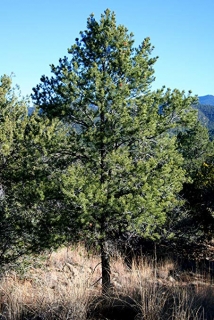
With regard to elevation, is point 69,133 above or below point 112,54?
below

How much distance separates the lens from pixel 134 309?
13.8 ft

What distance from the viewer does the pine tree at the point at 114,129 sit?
6582 millimetres

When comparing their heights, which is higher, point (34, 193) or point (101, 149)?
point (101, 149)

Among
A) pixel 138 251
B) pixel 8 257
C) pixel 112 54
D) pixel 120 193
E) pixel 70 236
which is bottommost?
pixel 138 251

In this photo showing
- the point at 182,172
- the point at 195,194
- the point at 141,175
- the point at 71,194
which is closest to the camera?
the point at 71,194

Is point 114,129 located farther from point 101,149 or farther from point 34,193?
point 34,193

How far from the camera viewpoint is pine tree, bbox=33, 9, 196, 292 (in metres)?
6.58

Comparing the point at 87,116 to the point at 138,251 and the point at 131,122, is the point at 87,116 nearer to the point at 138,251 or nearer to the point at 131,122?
the point at 131,122

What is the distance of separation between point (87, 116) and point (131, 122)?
1.06 metres

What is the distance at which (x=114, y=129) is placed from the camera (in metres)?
7.02

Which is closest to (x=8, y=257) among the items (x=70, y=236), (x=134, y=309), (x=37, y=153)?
(x=70, y=236)

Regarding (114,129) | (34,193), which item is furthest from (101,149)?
(34,193)

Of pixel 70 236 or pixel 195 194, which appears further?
pixel 195 194

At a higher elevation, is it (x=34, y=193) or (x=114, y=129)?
(x=114, y=129)
